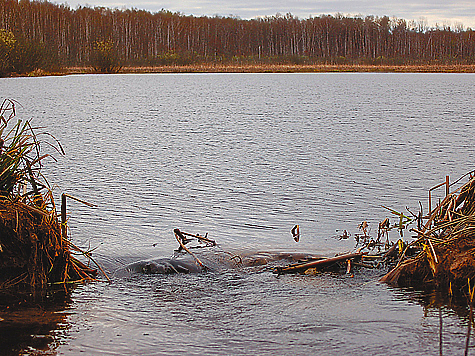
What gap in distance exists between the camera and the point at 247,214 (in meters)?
9.31

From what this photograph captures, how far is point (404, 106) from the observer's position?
28578mm

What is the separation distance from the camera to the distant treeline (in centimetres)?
9856

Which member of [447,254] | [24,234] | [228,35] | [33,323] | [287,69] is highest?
[228,35]

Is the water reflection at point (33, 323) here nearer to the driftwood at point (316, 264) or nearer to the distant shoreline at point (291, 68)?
the driftwood at point (316, 264)

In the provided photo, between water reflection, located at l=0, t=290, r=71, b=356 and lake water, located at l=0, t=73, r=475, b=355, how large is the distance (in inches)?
1.7

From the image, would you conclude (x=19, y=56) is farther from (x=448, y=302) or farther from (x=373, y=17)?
(x=373, y=17)

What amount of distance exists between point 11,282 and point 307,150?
37.1 feet

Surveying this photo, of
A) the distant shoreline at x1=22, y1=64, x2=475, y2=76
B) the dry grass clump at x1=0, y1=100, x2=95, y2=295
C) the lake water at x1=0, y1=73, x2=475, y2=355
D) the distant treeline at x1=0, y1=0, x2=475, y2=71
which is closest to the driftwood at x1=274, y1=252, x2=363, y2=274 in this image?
the lake water at x1=0, y1=73, x2=475, y2=355

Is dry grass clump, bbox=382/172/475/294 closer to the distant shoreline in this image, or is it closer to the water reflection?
the water reflection

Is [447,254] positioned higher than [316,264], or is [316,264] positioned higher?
[447,254]

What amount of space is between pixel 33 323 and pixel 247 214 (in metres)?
4.93

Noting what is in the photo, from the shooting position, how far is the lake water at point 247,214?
15.4 feet

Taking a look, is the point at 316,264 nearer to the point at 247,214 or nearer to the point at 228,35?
the point at 247,214

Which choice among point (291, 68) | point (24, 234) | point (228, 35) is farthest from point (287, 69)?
point (24, 234)
